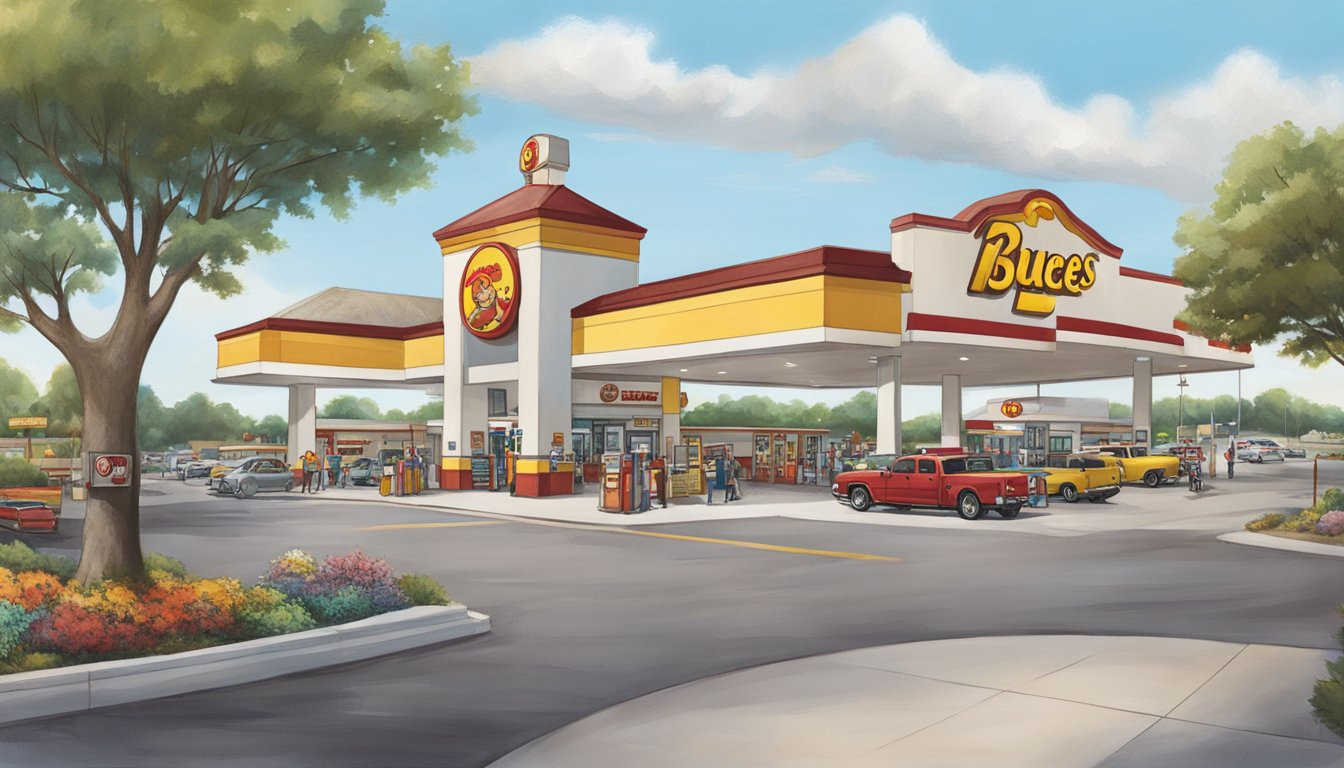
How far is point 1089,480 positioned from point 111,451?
30392 millimetres

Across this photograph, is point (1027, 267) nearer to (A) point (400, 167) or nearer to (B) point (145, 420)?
(A) point (400, 167)

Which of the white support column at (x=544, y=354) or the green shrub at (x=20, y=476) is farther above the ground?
the white support column at (x=544, y=354)

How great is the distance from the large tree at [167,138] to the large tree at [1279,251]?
23.2m

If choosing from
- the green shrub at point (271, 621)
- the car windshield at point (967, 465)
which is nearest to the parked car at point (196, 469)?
the car windshield at point (967, 465)

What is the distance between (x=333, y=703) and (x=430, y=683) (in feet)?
3.19

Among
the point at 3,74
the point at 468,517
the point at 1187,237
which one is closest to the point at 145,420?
the point at 468,517

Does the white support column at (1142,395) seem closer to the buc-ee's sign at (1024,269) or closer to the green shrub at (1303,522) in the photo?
the buc-ee's sign at (1024,269)

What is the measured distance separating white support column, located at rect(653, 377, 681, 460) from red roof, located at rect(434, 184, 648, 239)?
7238 mm

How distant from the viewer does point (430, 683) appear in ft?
31.2

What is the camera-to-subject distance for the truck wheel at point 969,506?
91.2ft

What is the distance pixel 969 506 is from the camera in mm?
27969

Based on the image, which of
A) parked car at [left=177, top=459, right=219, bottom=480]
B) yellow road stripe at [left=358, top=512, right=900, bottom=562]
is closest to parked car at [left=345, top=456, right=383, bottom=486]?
parked car at [left=177, top=459, right=219, bottom=480]

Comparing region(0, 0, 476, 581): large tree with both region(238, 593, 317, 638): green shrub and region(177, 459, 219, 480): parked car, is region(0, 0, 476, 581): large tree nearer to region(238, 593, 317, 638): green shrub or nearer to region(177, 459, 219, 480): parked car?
region(238, 593, 317, 638): green shrub

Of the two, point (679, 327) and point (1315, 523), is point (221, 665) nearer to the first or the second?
point (1315, 523)
